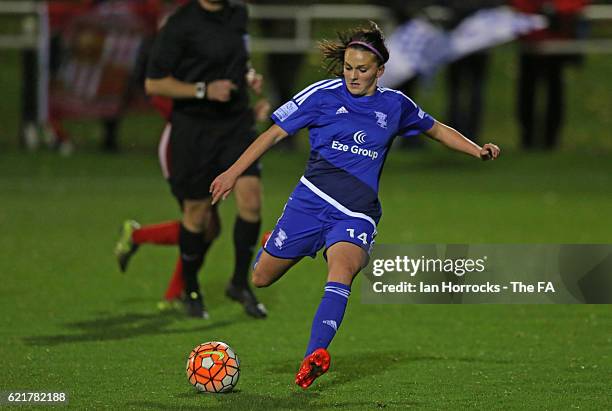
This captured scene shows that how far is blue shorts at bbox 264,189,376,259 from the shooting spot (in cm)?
786

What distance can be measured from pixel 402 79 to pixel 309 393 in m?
13.3

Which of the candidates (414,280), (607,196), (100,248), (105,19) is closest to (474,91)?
(607,196)

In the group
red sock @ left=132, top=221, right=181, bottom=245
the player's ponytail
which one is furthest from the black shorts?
the player's ponytail

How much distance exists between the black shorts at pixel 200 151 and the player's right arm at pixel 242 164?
2.08 meters

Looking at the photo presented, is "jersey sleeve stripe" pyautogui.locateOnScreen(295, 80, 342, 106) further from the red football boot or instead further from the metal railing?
the metal railing

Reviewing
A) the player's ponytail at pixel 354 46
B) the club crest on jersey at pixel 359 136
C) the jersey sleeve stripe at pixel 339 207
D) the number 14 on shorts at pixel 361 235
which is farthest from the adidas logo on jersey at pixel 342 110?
the number 14 on shorts at pixel 361 235

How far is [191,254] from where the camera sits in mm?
10070

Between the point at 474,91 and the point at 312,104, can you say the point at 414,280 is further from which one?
the point at 474,91

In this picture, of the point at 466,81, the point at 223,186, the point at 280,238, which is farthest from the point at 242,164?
the point at 466,81

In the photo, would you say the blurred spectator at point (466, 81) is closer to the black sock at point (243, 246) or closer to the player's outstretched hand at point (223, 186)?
the black sock at point (243, 246)

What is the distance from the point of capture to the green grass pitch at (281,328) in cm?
756

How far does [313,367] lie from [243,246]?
312cm

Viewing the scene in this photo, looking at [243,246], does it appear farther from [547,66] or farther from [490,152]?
[547,66]

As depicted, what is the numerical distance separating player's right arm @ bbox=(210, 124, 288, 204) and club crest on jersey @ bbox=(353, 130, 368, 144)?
37cm
